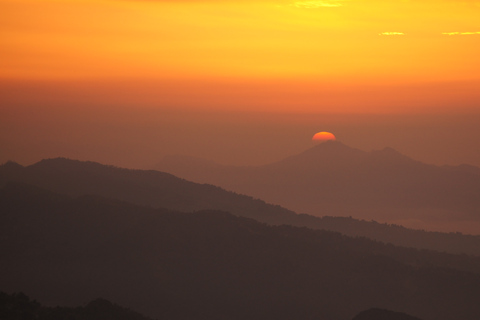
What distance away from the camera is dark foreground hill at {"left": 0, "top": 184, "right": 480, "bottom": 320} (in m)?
68.7

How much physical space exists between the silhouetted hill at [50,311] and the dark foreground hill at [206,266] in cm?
1997

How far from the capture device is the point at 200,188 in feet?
417

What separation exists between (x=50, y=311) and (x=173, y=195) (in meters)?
73.1

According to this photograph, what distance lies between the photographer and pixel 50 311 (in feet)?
143

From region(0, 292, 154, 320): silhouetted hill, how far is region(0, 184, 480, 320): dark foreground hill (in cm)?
1997

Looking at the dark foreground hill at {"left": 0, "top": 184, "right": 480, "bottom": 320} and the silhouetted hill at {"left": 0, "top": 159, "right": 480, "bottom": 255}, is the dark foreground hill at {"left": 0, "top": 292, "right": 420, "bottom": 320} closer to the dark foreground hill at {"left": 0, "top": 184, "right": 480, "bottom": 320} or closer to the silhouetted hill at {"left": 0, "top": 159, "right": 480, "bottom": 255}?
the dark foreground hill at {"left": 0, "top": 184, "right": 480, "bottom": 320}

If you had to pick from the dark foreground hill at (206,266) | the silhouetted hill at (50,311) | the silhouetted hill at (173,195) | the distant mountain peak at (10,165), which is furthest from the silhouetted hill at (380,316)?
the distant mountain peak at (10,165)

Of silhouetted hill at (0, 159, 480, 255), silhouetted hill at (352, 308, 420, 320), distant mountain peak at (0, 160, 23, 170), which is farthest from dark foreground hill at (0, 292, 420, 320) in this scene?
distant mountain peak at (0, 160, 23, 170)

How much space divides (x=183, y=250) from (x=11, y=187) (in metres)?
28.9

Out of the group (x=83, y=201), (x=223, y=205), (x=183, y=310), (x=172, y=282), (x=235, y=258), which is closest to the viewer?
(x=183, y=310)

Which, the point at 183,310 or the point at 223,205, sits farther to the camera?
the point at 223,205

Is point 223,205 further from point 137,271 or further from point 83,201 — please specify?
point 137,271

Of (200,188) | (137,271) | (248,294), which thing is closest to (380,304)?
(248,294)

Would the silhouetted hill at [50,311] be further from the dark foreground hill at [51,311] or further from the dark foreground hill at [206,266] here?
the dark foreground hill at [206,266]
